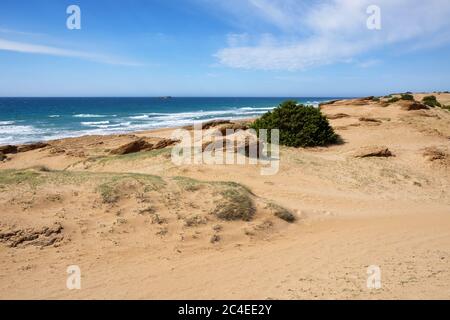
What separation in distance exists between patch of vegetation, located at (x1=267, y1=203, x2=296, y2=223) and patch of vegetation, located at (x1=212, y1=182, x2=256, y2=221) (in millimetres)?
436

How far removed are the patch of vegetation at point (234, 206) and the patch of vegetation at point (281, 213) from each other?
44cm

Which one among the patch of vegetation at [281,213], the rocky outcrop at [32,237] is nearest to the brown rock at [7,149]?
the rocky outcrop at [32,237]

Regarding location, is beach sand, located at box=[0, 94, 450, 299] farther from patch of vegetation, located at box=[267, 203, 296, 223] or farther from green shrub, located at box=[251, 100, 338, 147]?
green shrub, located at box=[251, 100, 338, 147]

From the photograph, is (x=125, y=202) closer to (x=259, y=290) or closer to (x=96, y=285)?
(x=96, y=285)

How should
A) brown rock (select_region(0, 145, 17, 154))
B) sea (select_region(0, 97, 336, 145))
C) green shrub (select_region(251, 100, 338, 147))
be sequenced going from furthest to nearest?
sea (select_region(0, 97, 336, 145)) → brown rock (select_region(0, 145, 17, 154)) → green shrub (select_region(251, 100, 338, 147))

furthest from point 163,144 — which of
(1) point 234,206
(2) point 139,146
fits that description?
(1) point 234,206

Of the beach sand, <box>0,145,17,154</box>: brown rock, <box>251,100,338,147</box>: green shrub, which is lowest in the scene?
the beach sand

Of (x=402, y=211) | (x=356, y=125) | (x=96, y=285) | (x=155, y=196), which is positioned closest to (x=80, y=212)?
(x=155, y=196)

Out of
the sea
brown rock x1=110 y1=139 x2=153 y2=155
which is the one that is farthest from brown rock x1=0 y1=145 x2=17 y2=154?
the sea

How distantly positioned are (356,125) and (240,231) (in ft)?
54.3

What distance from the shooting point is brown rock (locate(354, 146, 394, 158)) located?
51.6 feet

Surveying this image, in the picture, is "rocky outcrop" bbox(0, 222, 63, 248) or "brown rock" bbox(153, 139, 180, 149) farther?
"brown rock" bbox(153, 139, 180, 149)

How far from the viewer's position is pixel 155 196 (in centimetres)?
833
